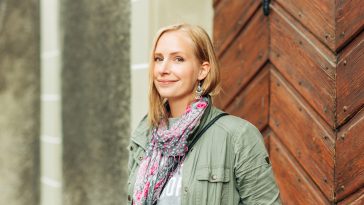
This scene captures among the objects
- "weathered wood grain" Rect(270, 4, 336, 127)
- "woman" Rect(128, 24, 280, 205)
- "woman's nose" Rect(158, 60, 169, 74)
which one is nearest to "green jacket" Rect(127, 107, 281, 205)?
"woman" Rect(128, 24, 280, 205)

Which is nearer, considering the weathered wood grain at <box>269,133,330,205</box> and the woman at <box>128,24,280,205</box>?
the woman at <box>128,24,280,205</box>

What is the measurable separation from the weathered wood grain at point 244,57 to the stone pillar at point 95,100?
750 millimetres

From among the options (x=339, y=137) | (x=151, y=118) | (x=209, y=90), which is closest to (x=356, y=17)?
(x=339, y=137)

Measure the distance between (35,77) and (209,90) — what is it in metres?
3.05

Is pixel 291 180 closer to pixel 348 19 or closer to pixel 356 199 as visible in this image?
pixel 356 199

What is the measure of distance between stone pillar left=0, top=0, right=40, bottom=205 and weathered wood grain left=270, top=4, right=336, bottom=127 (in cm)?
259

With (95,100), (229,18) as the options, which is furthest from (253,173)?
(95,100)

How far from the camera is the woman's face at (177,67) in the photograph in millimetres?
2361

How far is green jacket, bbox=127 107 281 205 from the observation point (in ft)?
7.32

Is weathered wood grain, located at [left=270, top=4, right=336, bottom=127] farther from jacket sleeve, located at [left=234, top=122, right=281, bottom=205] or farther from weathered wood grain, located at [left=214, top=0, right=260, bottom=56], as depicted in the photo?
jacket sleeve, located at [left=234, top=122, right=281, bottom=205]

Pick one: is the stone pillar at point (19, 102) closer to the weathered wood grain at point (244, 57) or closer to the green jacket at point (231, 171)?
the weathered wood grain at point (244, 57)

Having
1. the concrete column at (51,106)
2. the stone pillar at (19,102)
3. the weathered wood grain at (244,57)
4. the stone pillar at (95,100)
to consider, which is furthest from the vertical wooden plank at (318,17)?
the stone pillar at (19,102)

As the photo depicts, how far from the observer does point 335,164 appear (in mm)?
2713

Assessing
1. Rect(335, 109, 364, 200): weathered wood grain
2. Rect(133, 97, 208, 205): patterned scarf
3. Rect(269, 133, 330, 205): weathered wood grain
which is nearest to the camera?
Rect(133, 97, 208, 205): patterned scarf
